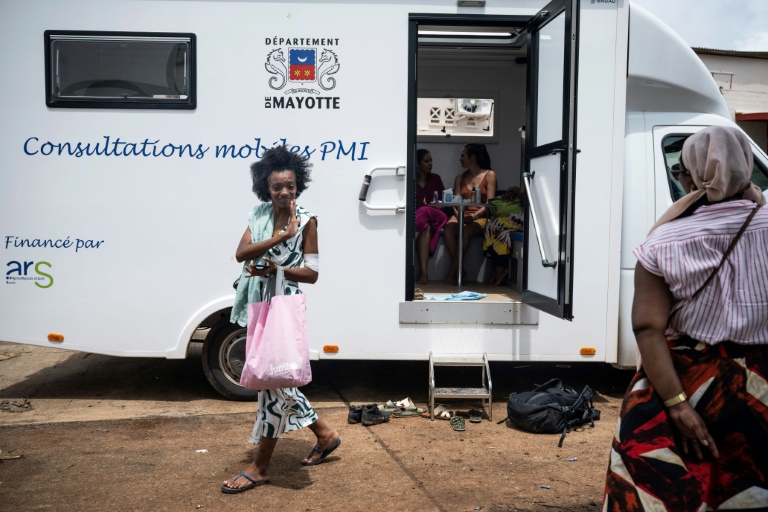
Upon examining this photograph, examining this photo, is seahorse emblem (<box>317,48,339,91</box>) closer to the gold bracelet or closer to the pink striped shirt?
the pink striped shirt

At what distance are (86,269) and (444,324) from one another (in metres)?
2.53

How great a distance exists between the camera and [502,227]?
23.2 feet

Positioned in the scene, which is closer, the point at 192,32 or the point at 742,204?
the point at 742,204

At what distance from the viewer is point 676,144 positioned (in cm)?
548

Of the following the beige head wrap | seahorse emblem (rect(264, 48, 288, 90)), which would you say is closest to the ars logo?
seahorse emblem (rect(264, 48, 288, 90))

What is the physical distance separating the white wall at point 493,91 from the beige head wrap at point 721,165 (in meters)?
5.83

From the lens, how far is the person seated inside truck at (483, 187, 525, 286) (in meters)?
6.98

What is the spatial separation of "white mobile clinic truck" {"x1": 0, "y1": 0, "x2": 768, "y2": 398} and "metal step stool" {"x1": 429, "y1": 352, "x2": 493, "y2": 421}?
0.14 m

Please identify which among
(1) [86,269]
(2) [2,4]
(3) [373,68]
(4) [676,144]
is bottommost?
(1) [86,269]

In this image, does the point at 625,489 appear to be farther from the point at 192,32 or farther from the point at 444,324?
the point at 192,32

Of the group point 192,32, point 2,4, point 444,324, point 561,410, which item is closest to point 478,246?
point 444,324

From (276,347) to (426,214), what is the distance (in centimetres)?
375

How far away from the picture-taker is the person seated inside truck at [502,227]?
6984 mm

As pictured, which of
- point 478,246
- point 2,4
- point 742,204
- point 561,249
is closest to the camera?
point 742,204
